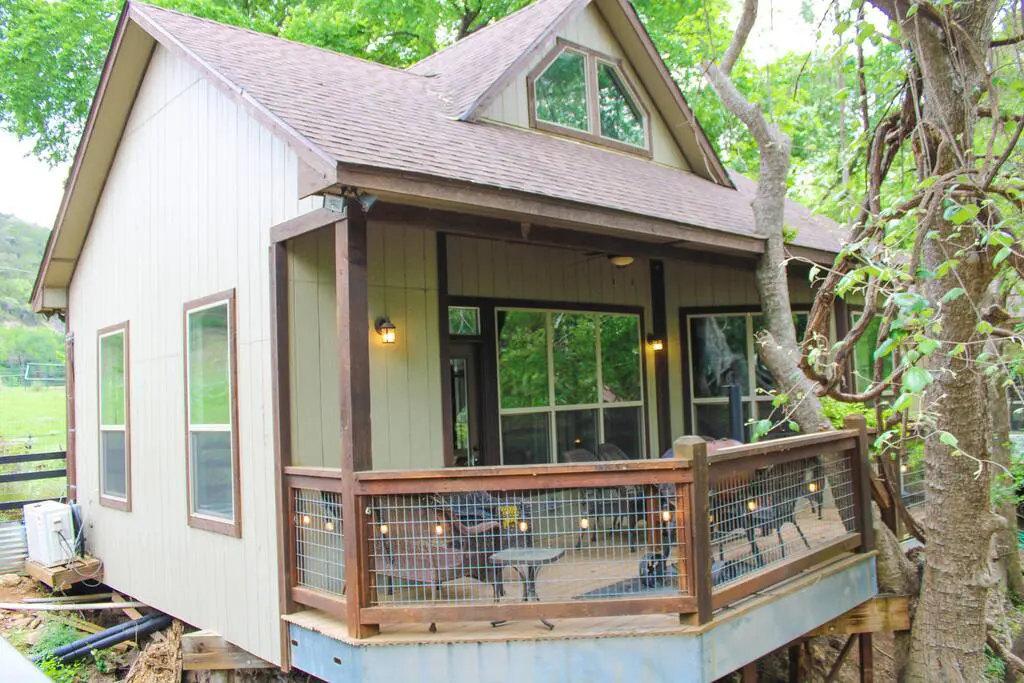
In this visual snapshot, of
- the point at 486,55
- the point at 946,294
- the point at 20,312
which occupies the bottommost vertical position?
the point at 946,294

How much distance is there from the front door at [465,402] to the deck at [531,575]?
7.77 ft

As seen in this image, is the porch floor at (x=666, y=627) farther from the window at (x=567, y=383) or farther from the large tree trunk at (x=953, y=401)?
the window at (x=567, y=383)

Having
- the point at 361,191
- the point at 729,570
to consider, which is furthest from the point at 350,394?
the point at 729,570

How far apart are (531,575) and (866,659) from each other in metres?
3.43

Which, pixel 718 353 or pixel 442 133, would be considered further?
pixel 718 353

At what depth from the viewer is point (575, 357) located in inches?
343

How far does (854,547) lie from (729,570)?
1967 millimetres

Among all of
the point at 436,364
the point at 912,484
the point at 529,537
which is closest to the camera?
the point at 529,537

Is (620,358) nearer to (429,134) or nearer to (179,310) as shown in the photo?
(429,134)

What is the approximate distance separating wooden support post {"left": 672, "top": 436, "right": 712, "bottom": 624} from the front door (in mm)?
3324

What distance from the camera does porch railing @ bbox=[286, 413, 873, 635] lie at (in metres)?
4.58

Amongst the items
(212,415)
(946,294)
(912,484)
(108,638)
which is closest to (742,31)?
(946,294)

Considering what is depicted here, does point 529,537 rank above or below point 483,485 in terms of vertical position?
below

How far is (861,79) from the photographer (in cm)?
651
